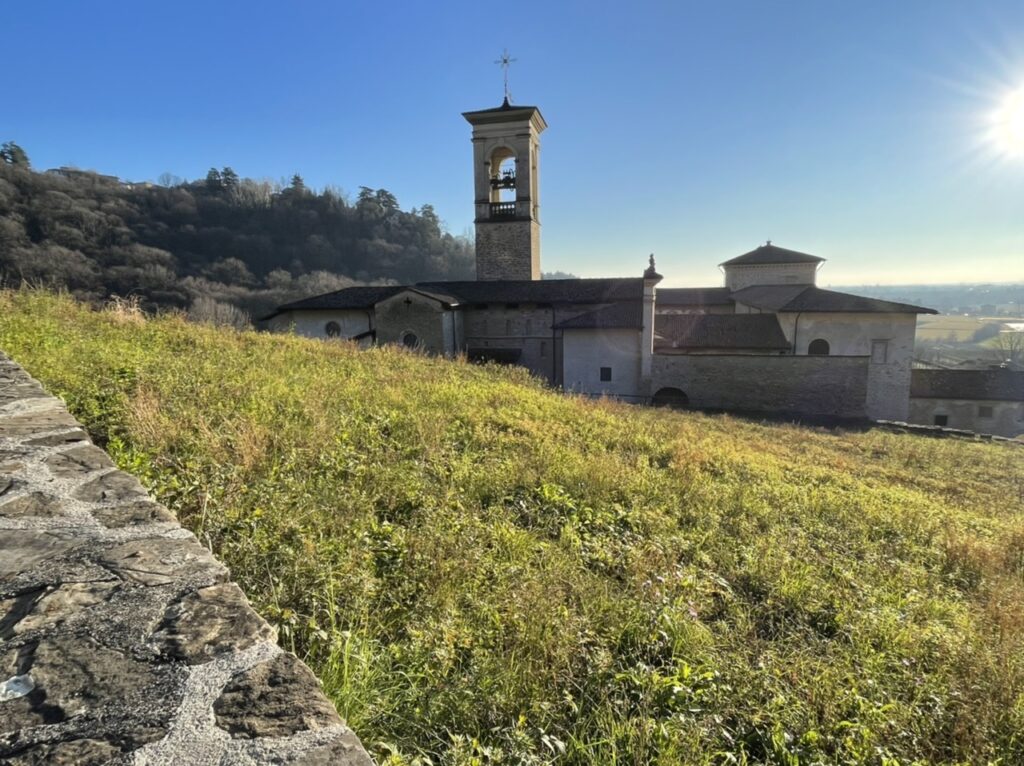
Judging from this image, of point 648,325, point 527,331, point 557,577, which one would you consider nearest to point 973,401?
point 648,325

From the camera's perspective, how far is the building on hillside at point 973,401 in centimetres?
2400

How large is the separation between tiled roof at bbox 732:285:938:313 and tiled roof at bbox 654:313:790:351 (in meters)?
1.32

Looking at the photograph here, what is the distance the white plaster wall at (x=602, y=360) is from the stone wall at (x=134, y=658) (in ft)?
61.9

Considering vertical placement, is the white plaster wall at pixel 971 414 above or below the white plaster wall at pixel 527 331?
below

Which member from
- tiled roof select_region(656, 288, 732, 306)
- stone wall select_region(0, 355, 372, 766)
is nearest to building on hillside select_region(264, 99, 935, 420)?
tiled roof select_region(656, 288, 732, 306)

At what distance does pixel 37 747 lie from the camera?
964 mm

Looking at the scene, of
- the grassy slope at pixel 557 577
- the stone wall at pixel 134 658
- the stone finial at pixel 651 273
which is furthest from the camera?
the stone finial at pixel 651 273

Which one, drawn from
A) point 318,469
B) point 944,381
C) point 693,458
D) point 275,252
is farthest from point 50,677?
point 275,252

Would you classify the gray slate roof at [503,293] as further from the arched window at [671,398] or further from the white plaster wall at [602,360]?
the arched window at [671,398]

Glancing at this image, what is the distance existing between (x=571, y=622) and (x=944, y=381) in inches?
1232

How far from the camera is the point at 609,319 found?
20.3 m

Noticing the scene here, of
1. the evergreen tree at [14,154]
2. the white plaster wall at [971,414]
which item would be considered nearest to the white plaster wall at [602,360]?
the white plaster wall at [971,414]

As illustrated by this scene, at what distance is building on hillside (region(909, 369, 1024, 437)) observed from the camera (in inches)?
945

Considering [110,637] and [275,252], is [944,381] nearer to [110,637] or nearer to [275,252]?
[110,637]
